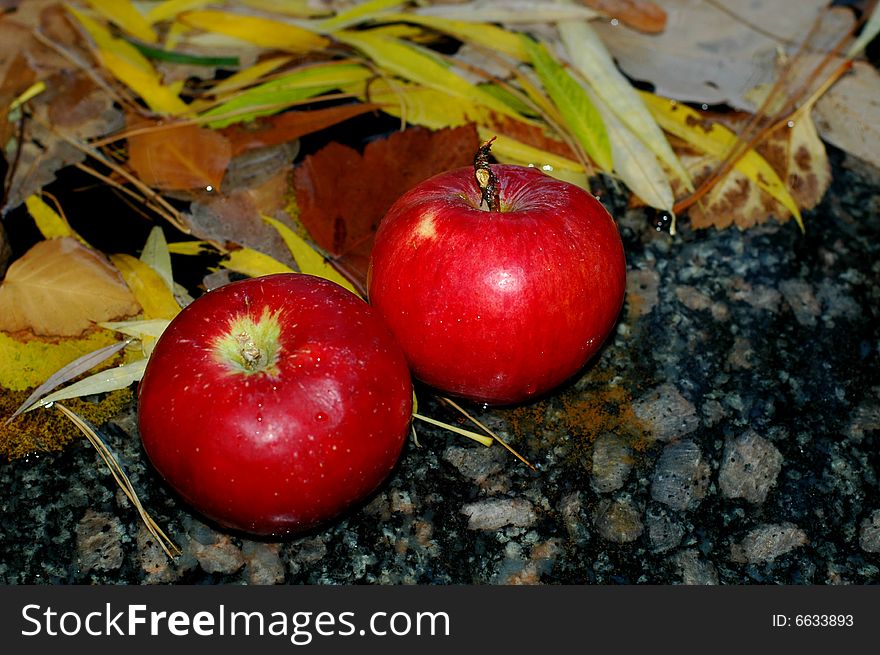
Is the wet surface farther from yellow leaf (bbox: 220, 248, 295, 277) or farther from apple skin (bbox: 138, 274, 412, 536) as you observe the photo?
yellow leaf (bbox: 220, 248, 295, 277)

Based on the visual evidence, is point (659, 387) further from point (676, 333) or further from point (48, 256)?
point (48, 256)

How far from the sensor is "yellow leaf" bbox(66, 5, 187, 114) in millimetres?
2715

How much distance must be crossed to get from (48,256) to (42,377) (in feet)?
1.09

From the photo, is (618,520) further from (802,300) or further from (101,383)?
(101,383)

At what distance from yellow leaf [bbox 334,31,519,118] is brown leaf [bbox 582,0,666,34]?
60 cm

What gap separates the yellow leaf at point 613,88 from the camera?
2.60 m

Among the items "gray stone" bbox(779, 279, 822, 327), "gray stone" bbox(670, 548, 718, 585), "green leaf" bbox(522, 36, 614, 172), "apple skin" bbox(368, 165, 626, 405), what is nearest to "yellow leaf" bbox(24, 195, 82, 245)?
"apple skin" bbox(368, 165, 626, 405)

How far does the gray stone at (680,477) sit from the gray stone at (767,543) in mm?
130

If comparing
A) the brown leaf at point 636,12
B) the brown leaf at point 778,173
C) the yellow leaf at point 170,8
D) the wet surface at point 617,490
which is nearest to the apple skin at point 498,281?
the wet surface at point 617,490

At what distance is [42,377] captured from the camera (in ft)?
6.87

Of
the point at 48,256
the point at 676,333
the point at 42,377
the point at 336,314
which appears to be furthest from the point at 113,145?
the point at 676,333

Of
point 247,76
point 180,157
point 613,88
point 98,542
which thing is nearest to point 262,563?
point 98,542

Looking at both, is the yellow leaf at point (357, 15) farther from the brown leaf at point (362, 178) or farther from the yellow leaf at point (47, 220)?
the yellow leaf at point (47, 220)

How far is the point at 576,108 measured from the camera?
8.61 feet
